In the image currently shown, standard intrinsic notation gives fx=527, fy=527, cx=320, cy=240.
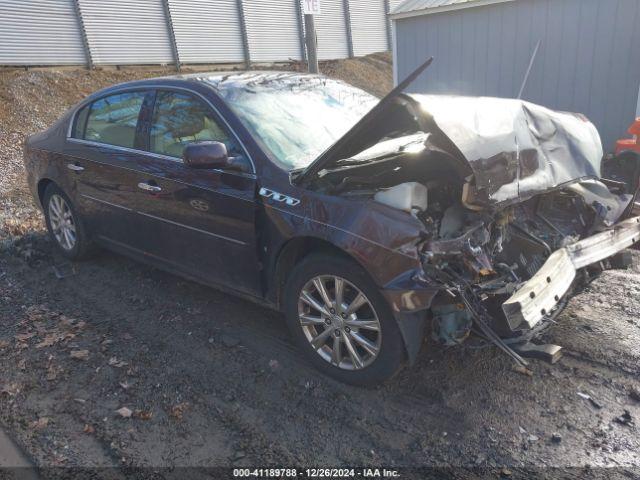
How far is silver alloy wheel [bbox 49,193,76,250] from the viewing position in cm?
525

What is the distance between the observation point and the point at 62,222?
5.34 metres

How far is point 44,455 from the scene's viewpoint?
2797 mm

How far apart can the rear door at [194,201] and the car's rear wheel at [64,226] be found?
1.19 metres

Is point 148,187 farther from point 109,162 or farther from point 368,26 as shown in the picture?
point 368,26

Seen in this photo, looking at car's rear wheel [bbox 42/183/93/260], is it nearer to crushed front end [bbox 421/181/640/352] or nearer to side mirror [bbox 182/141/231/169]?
side mirror [bbox 182/141/231/169]

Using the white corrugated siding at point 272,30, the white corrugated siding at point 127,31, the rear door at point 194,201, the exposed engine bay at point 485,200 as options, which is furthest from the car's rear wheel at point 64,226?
the white corrugated siding at point 272,30

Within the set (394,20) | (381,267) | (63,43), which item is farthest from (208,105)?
(63,43)

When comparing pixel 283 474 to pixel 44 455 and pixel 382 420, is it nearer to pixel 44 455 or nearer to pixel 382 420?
pixel 382 420

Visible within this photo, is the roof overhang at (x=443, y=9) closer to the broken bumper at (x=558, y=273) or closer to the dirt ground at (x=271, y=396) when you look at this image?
the dirt ground at (x=271, y=396)

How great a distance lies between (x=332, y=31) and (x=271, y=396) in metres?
18.6

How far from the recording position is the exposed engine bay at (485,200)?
9.29 ft

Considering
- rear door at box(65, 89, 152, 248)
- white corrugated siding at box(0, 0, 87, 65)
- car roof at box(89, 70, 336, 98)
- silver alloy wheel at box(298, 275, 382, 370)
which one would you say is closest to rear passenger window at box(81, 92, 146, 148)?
rear door at box(65, 89, 152, 248)

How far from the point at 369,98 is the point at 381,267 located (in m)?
2.24

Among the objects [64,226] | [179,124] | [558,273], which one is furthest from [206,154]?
[64,226]
